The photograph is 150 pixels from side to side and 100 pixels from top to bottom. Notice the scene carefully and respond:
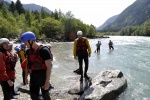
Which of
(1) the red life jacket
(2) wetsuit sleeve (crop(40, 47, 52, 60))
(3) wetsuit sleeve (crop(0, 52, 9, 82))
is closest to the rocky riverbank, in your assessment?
(3) wetsuit sleeve (crop(0, 52, 9, 82))

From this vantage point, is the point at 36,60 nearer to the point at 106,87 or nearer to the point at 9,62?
the point at 9,62

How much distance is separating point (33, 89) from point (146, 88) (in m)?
8.25

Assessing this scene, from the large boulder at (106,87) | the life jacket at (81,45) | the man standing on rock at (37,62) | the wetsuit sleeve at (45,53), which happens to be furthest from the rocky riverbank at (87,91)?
the wetsuit sleeve at (45,53)

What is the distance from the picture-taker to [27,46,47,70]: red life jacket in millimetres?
4933

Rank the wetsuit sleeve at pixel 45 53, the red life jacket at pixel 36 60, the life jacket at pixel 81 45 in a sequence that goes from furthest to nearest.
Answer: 1. the life jacket at pixel 81 45
2. the red life jacket at pixel 36 60
3. the wetsuit sleeve at pixel 45 53

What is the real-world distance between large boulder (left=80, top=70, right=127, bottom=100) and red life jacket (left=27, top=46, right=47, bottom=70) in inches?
164

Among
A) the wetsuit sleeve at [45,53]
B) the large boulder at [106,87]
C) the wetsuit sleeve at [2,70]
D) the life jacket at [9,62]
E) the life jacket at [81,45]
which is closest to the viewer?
the wetsuit sleeve at [45,53]

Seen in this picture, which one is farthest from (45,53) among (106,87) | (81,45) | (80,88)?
(106,87)

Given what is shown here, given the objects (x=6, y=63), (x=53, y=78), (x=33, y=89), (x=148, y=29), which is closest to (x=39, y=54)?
(x=33, y=89)

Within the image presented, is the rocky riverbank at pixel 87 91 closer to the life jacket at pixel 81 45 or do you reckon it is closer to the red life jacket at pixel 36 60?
the life jacket at pixel 81 45

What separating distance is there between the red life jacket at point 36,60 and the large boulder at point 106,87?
416cm

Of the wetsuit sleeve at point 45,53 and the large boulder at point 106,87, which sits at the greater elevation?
the wetsuit sleeve at point 45,53

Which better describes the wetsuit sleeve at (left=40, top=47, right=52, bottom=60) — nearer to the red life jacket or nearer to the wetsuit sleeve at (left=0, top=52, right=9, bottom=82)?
the red life jacket

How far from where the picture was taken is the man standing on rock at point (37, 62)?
191 inches
